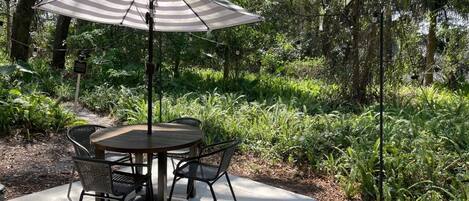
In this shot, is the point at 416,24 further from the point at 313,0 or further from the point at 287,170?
the point at 287,170

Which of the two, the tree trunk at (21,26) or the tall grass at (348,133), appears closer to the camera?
the tall grass at (348,133)

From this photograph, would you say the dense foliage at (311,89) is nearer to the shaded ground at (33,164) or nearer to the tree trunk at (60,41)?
the tree trunk at (60,41)

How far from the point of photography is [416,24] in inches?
322

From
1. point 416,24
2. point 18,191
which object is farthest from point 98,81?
point 416,24

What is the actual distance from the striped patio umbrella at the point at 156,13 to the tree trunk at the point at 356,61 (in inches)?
202

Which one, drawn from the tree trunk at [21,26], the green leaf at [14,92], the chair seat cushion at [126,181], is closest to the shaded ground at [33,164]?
the green leaf at [14,92]

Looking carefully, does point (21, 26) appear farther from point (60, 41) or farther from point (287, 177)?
point (287, 177)

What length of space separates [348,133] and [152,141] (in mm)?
3062

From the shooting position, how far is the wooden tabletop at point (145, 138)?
10.3ft

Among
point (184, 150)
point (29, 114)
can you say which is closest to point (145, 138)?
point (184, 150)

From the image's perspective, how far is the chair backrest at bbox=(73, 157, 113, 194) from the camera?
293 cm

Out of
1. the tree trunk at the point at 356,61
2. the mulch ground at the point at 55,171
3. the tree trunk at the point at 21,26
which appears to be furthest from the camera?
the tree trunk at the point at 21,26

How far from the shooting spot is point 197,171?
11.7 feet

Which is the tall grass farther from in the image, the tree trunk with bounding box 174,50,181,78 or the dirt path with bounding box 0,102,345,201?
the tree trunk with bounding box 174,50,181,78
